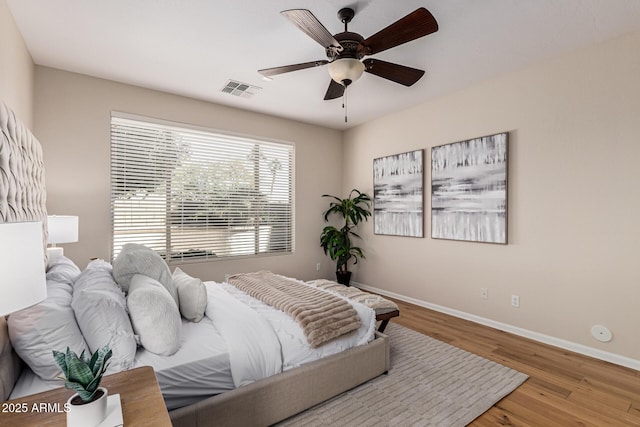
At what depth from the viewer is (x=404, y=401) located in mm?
2061

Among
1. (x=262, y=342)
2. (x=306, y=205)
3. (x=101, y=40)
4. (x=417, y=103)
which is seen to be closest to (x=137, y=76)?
(x=101, y=40)

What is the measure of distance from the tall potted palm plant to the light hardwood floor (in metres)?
1.74

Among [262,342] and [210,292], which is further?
[210,292]

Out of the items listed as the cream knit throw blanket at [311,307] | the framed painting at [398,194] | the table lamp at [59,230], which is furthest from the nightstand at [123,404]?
the framed painting at [398,194]

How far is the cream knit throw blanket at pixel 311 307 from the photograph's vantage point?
6.59 ft

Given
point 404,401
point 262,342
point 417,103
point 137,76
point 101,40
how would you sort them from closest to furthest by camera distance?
point 262,342 → point 404,401 → point 101,40 → point 137,76 → point 417,103

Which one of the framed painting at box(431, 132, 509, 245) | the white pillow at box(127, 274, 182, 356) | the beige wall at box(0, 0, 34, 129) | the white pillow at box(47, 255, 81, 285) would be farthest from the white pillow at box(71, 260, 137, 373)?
the framed painting at box(431, 132, 509, 245)

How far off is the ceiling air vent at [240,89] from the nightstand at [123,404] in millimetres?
3046

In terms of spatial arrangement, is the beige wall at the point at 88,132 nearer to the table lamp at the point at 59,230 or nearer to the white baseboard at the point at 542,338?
the table lamp at the point at 59,230

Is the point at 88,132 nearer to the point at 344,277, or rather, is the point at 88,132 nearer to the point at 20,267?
the point at 20,267

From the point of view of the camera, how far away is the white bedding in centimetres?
151

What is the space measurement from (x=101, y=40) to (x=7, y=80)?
80cm

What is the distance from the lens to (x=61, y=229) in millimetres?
2518

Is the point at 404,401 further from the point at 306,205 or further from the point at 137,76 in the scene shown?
the point at 137,76
